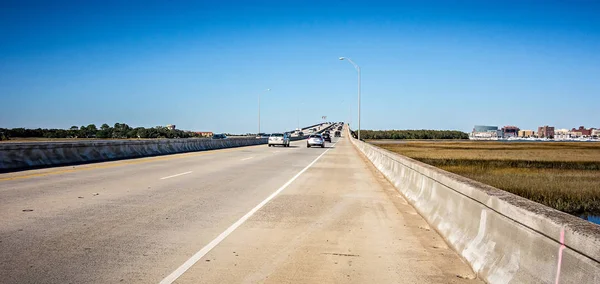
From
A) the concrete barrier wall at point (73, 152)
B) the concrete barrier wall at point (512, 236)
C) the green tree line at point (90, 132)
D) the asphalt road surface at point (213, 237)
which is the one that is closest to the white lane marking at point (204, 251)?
the asphalt road surface at point (213, 237)

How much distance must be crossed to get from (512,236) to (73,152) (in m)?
22.0

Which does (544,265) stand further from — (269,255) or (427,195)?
(427,195)

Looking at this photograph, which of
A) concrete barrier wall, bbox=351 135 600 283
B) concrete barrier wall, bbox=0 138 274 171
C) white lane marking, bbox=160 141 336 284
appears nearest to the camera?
concrete barrier wall, bbox=351 135 600 283

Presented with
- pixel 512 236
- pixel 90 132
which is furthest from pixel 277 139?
pixel 512 236

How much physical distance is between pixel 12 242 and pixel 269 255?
11.9ft

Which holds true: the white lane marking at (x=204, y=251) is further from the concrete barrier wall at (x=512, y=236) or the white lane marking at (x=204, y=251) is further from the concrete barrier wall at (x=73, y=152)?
the concrete barrier wall at (x=73, y=152)

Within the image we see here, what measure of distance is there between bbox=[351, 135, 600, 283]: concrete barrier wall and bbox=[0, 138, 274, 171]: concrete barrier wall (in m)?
17.0

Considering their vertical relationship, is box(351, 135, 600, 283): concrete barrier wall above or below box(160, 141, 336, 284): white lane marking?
above

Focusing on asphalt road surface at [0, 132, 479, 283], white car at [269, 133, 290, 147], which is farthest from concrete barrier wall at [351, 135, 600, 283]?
white car at [269, 133, 290, 147]

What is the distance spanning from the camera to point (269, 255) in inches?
248

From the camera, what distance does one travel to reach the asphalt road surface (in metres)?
5.48

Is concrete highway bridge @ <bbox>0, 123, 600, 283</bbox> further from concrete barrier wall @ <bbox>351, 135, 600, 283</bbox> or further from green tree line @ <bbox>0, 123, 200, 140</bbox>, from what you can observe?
green tree line @ <bbox>0, 123, 200, 140</bbox>

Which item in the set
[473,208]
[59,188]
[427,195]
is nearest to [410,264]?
[473,208]

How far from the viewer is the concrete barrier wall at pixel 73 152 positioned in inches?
731
